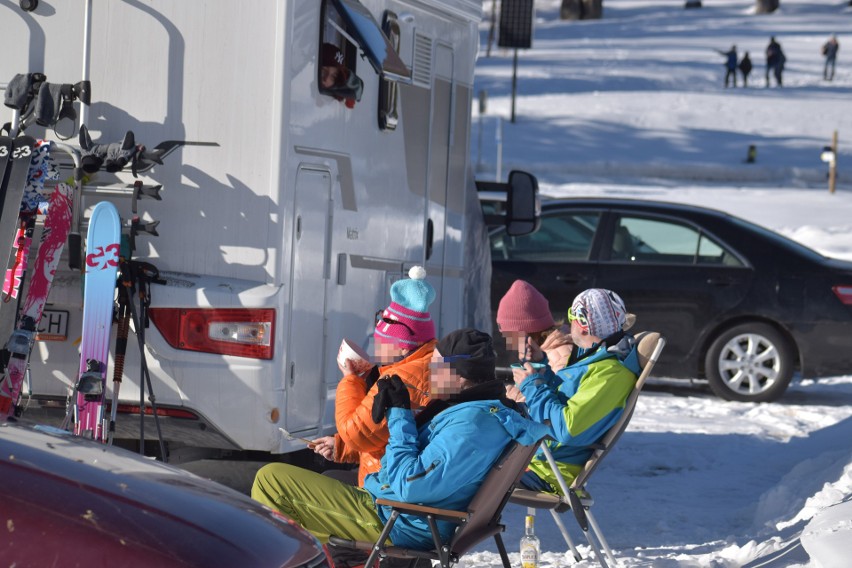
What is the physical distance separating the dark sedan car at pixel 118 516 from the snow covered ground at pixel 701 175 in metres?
2.17

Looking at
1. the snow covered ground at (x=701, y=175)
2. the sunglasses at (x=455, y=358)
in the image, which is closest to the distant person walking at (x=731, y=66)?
the snow covered ground at (x=701, y=175)

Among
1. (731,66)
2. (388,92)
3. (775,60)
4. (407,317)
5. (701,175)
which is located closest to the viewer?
(407,317)

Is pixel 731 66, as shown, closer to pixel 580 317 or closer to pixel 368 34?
pixel 580 317

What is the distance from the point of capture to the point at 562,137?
124 feet

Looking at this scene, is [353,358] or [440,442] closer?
[440,442]

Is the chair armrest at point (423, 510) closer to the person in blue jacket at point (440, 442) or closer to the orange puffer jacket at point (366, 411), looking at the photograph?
the person in blue jacket at point (440, 442)

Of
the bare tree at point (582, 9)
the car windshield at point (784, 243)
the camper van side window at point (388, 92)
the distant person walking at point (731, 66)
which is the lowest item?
the car windshield at point (784, 243)

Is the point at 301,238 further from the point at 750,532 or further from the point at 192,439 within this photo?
the point at 750,532

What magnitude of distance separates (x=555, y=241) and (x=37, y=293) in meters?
5.94

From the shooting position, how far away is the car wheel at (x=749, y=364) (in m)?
9.98

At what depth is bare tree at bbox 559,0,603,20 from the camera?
6450 centimetres

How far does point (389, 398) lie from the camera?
4.12 m

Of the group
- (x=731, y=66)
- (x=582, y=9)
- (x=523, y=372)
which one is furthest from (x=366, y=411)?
(x=582, y=9)

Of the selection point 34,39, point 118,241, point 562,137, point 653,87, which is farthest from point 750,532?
point 653,87
